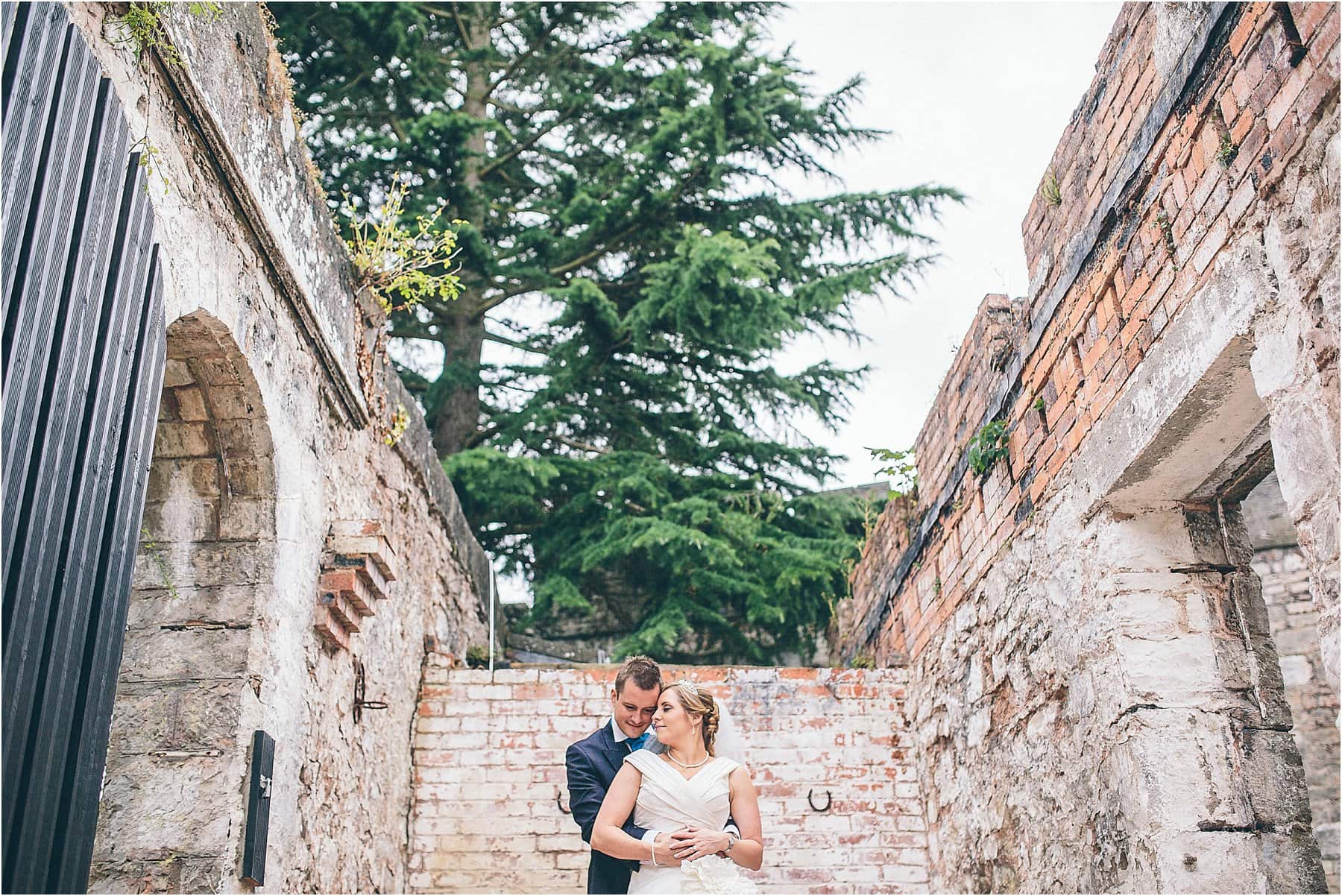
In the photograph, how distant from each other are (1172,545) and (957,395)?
1.80 m

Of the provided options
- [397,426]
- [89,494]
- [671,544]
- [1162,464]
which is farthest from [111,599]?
[671,544]

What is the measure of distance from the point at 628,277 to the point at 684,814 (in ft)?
28.0

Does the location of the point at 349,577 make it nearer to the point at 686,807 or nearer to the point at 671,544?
the point at 686,807

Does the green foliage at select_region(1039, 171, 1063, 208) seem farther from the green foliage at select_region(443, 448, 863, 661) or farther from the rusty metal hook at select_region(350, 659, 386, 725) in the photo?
the green foliage at select_region(443, 448, 863, 661)

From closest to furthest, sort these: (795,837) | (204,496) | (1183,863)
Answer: (1183,863) < (204,496) < (795,837)

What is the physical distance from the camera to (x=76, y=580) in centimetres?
254

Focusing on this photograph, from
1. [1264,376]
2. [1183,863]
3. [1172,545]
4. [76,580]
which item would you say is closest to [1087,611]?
[1172,545]

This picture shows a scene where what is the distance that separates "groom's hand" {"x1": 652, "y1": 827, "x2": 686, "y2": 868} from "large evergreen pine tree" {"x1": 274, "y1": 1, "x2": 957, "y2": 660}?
612cm

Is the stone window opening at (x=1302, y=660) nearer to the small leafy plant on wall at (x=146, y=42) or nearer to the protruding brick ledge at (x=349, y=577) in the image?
the protruding brick ledge at (x=349, y=577)

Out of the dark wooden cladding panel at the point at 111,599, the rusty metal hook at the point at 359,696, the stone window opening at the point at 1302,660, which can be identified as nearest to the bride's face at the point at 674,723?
the dark wooden cladding panel at the point at 111,599

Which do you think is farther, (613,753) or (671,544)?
(671,544)

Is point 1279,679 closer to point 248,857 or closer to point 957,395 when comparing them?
point 957,395

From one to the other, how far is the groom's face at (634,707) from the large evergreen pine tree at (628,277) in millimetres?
5684

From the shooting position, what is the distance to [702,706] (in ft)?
10.6
